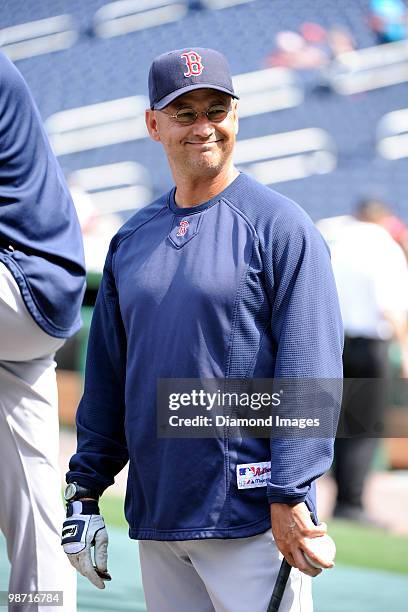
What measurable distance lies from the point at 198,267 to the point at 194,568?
1.69 feet

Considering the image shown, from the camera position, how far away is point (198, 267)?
5.82 ft

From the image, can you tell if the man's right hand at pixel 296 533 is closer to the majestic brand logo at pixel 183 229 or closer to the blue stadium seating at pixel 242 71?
the majestic brand logo at pixel 183 229

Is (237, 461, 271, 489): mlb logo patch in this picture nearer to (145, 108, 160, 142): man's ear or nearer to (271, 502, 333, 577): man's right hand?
(271, 502, 333, 577): man's right hand

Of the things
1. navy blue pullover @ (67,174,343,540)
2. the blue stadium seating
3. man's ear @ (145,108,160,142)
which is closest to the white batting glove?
navy blue pullover @ (67,174,343,540)

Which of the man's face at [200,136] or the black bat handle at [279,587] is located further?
the man's face at [200,136]

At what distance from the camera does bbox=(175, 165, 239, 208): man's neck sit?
1855 mm

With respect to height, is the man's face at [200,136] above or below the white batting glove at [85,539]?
above

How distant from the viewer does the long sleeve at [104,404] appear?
1977 mm

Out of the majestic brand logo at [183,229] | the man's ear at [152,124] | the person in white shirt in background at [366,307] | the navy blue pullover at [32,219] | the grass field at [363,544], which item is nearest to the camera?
the majestic brand logo at [183,229]

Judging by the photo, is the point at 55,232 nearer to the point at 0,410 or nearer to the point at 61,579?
the point at 0,410

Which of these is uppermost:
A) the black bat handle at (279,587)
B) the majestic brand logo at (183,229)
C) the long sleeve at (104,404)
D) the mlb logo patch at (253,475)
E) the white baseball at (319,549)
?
the majestic brand logo at (183,229)

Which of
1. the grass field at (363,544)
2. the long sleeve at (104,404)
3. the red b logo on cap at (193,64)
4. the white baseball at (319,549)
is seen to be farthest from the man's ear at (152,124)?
the grass field at (363,544)

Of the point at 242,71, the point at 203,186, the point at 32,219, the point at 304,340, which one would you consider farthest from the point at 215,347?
the point at 242,71

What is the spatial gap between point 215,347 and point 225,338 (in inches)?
0.9
